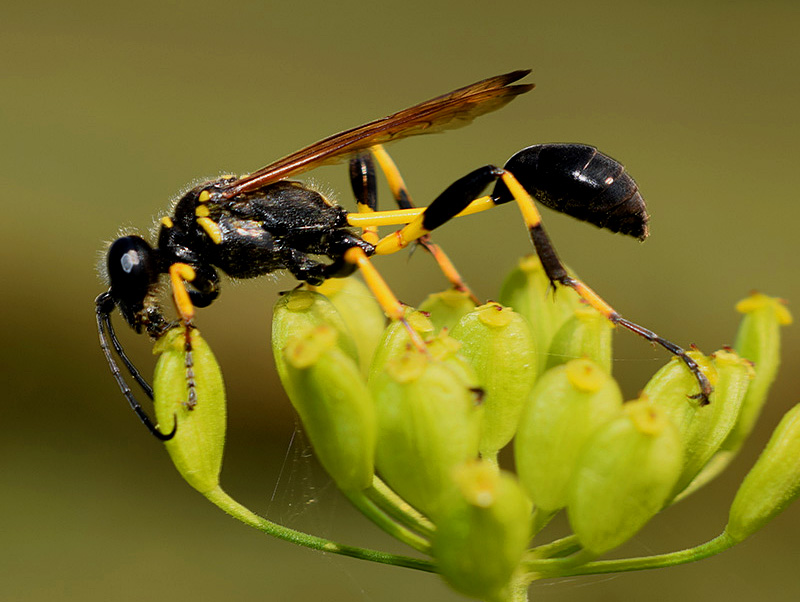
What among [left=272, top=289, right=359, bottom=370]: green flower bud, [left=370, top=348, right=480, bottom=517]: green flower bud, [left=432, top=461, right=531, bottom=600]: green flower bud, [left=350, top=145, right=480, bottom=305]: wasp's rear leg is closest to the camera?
[left=432, top=461, right=531, bottom=600]: green flower bud

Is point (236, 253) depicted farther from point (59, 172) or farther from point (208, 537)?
point (59, 172)

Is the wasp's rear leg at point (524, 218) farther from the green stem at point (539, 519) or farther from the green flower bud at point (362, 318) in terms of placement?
the green stem at point (539, 519)

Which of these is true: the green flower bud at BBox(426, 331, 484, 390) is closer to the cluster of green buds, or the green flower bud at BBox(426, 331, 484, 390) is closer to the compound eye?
the cluster of green buds

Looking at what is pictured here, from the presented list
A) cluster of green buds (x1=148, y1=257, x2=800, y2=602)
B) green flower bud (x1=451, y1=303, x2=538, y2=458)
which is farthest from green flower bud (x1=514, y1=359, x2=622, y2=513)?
green flower bud (x1=451, y1=303, x2=538, y2=458)

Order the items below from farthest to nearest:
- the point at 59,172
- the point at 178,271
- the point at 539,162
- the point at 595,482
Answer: the point at 59,172 < the point at 539,162 < the point at 178,271 < the point at 595,482

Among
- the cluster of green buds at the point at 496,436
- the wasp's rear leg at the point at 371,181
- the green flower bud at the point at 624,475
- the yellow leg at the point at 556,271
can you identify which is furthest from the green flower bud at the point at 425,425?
the wasp's rear leg at the point at 371,181

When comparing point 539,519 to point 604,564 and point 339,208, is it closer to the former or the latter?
point 604,564

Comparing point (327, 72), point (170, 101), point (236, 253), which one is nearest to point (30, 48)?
point (170, 101)
